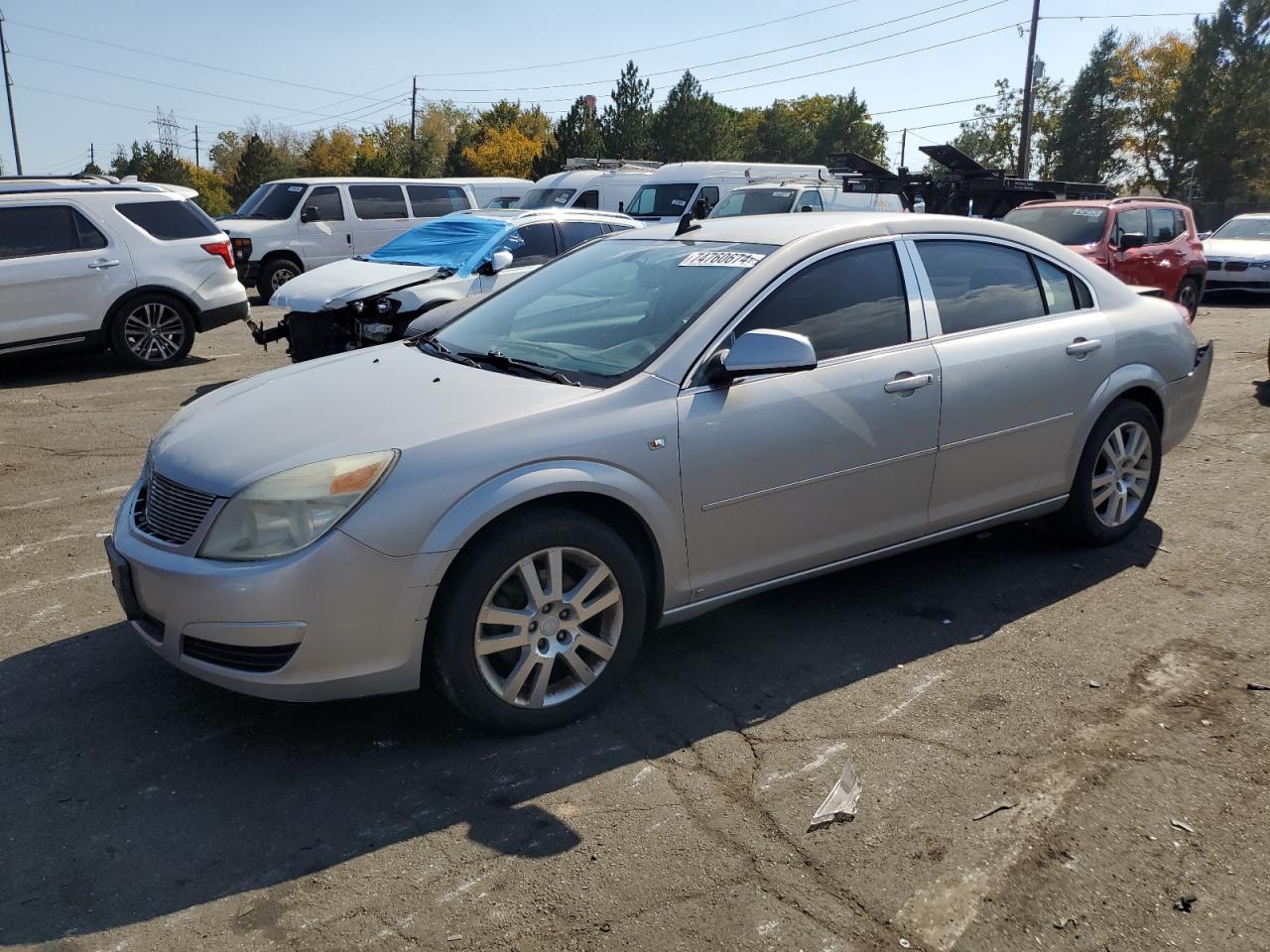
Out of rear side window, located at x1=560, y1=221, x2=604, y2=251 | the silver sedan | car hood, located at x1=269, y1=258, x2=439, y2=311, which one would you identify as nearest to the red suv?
rear side window, located at x1=560, y1=221, x2=604, y2=251

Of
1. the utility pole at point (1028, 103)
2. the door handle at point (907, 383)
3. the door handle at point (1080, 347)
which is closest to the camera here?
the door handle at point (907, 383)

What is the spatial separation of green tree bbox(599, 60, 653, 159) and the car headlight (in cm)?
5072

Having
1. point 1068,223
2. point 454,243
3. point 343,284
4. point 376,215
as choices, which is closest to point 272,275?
point 376,215

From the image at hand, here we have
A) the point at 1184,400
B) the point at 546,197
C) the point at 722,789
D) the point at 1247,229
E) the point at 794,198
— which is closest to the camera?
the point at 722,789

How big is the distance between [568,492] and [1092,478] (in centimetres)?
298

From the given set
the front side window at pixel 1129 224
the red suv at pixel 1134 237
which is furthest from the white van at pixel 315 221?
the front side window at pixel 1129 224

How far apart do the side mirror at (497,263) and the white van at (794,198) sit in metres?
6.97

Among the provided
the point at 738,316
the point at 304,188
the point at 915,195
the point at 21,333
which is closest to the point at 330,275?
the point at 21,333

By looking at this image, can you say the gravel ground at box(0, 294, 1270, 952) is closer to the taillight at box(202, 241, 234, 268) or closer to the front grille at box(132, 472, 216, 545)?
the front grille at box(132, 472, 216, 545)

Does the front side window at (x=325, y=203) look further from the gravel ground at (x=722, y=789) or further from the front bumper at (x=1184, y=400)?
the front bumper at (x=1184, y=400)

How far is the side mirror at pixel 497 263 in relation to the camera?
30.0 feet

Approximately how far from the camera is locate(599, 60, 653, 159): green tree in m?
52.4

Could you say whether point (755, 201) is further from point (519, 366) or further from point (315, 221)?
point (519, 366)

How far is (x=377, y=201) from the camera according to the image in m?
18.2
